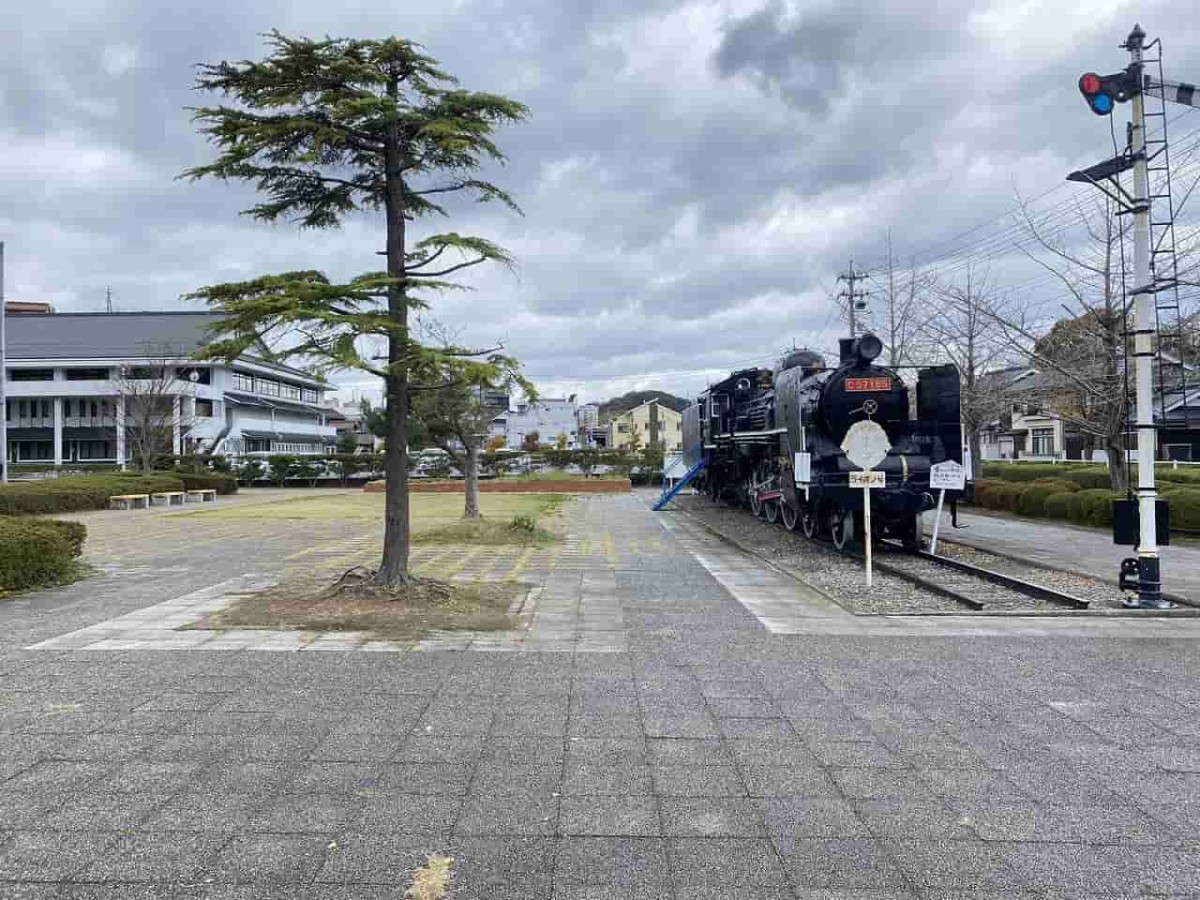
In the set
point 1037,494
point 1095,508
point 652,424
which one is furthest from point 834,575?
point 652,424

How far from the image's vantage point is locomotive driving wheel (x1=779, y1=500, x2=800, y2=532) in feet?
52.7

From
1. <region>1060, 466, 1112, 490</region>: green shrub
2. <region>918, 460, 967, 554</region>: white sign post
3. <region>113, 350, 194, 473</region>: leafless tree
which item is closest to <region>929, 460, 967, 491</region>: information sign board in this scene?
<region>918, 460, 967, 554</region>: white sign post

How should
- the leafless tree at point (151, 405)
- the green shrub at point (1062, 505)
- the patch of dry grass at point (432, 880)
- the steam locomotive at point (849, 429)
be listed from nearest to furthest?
the patch of dry grass at point (432, 880) < the steam locomotive at point (849, 429) < the green shrub at point (1062, 505) < the leafless tree at point (151, 405)

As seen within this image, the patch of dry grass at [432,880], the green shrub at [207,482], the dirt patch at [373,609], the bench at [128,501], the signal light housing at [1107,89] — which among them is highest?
the signal light housing at [1107,89]

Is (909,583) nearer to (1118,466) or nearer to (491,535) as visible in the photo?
(491,535)

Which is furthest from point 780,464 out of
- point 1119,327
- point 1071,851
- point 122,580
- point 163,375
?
point 163,375

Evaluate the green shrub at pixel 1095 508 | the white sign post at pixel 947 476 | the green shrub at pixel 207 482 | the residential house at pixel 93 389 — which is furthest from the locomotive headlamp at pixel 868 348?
the residential house at pixel 93 389

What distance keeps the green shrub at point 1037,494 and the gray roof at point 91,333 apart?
49.3 meters

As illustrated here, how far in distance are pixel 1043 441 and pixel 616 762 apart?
201 feet

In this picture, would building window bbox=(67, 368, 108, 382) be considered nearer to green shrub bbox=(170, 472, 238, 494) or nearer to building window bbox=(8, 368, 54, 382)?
building window bbox=(8, 368, 54, 382)

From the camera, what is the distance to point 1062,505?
18.5 metres

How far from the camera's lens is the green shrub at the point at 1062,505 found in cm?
1798

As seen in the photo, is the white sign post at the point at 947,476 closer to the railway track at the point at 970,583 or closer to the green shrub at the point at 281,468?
the railway track at the point at 970,583

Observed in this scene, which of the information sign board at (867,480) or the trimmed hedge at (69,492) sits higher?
the information sign board at (867,480)
